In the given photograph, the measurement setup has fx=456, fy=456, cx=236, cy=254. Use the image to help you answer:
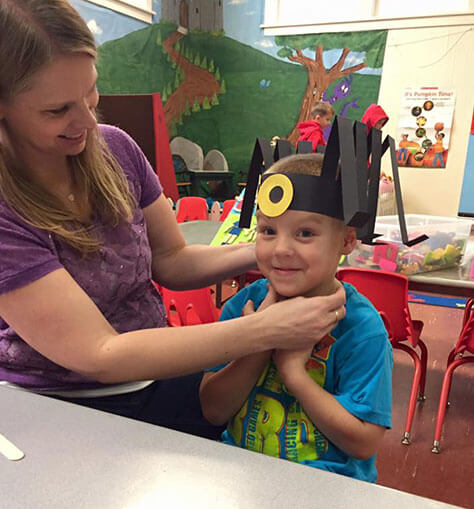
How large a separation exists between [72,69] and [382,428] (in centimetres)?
82

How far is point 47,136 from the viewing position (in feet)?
2.82

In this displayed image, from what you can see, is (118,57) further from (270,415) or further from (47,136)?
(270,415)

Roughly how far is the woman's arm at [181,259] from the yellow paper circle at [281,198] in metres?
0.38

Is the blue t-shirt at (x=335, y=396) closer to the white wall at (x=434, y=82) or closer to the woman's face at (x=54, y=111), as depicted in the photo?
the woman's face at (x=54, y=111)

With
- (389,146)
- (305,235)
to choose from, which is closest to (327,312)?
(305,235)

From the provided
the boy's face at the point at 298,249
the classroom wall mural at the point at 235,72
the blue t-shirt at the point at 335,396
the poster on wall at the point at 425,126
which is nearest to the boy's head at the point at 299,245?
the boy's face at the point at 298,249

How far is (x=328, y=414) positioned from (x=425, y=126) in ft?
17.7

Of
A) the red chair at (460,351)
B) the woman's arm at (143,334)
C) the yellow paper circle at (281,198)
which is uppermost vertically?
the yellow paper circle at (281,198)

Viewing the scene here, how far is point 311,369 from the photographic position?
2.70 ft

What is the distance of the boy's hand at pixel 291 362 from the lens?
29.9 inches

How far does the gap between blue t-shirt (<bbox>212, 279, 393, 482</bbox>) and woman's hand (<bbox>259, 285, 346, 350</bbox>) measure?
73 mm

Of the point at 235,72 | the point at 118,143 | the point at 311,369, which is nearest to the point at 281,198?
the point at 311,369

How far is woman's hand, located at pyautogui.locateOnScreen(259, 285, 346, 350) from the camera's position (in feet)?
2.42

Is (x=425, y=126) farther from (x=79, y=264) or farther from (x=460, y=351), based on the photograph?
(x=79, y=264)
